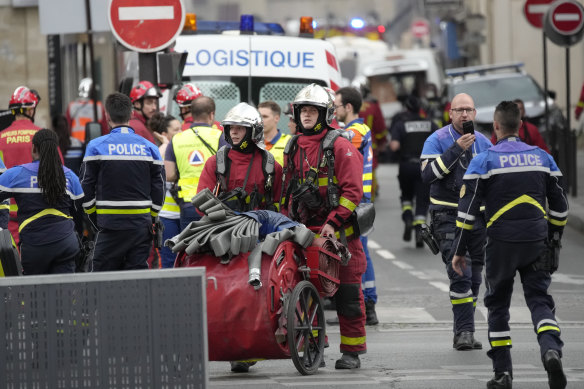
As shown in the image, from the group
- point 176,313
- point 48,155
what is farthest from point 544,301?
point 48,155

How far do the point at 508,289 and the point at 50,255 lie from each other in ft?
11.2

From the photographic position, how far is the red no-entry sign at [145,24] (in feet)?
41.8

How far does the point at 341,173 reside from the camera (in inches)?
385

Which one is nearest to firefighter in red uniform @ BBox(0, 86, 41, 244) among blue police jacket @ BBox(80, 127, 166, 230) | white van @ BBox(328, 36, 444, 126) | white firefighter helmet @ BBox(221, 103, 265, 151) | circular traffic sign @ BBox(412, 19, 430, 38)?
blue police jacket @ BBox(80, 127, 166, 230)

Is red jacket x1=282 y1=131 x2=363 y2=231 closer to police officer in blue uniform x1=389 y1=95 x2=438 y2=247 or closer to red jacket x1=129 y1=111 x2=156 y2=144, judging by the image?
red jacket x1=129 y1=111 x2=156 y2=144

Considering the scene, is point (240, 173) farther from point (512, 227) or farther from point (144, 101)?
point (144, 101)

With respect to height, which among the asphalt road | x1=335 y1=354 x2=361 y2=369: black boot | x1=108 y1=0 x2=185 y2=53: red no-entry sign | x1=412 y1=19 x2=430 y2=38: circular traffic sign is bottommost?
the asphalt road

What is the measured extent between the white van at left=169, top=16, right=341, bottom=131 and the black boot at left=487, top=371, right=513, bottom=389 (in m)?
6.93

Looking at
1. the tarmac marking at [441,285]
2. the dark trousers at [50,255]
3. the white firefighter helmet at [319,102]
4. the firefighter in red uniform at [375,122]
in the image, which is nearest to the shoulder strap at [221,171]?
the white firefighter helmet at [319,102]

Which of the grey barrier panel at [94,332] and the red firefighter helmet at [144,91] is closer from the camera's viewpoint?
the grey barrier panel at [94,332]

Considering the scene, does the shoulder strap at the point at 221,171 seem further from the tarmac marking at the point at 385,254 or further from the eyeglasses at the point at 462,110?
the tarmac marking at the point at 385,254

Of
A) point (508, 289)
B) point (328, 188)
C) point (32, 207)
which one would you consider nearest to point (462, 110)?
point (328, 188)

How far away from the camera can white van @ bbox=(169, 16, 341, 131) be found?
15.4 metres

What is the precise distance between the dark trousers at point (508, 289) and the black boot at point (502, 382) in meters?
0.04
